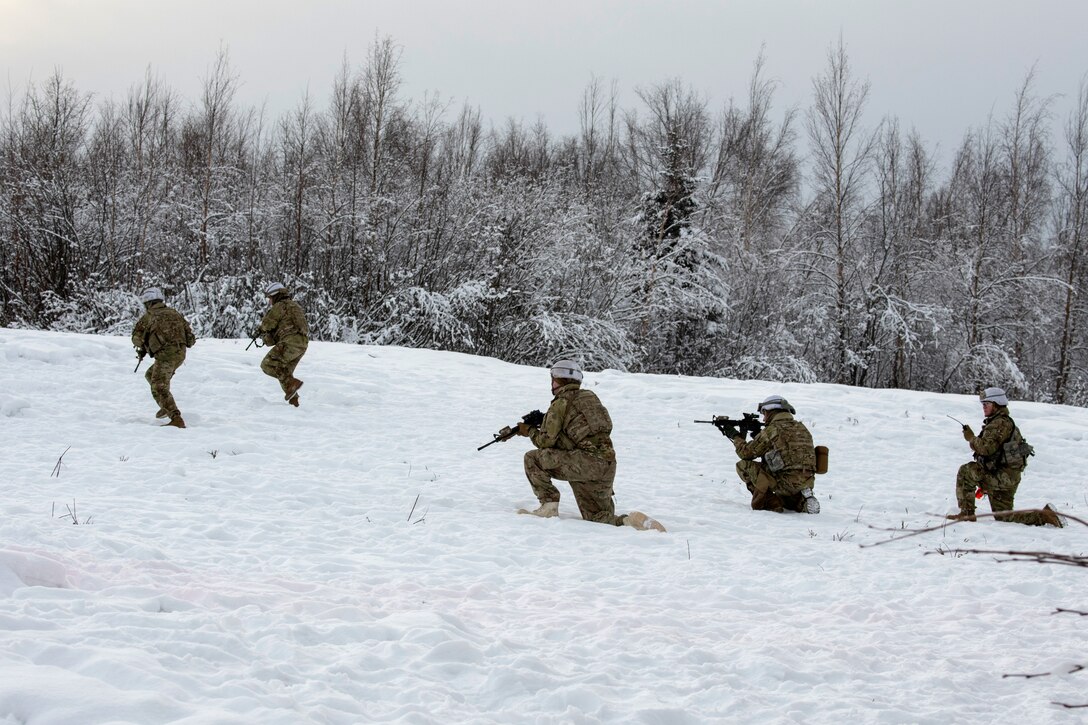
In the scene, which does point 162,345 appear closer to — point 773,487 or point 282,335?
point 282,335

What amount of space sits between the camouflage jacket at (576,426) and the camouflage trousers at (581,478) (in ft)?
0.27

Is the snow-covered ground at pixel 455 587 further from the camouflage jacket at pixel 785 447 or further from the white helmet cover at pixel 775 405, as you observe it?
the white helmet cover at pixel 775 405

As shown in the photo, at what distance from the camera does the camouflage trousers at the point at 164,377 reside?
10.9m

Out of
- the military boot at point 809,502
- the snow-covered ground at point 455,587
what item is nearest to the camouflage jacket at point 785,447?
the military boot at point 809,502

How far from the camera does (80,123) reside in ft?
86.9

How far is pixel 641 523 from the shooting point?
798cm

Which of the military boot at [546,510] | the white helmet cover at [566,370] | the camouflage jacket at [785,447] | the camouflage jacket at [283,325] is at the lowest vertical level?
the military boot at [546,510]

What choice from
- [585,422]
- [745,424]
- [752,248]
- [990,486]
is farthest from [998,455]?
[752,248]

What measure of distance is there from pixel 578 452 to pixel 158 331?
6602 mm

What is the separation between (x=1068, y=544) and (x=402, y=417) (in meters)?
9.31

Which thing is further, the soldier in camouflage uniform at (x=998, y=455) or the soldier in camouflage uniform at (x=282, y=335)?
the soldier in camouflage uniform at (x=282, y=335)

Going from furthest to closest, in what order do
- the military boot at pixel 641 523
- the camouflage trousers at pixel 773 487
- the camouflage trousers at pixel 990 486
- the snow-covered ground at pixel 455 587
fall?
the camouflage trousers at pixel 990 486
the camouflage trousers at pixel 773 487
the military boot at pixel 641 523
the snow-covered ground at pixel 455 587

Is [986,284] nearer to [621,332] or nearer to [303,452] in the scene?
[621,332]

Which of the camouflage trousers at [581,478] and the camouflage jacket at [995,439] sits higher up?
the camouflage jacket at [995,439]
